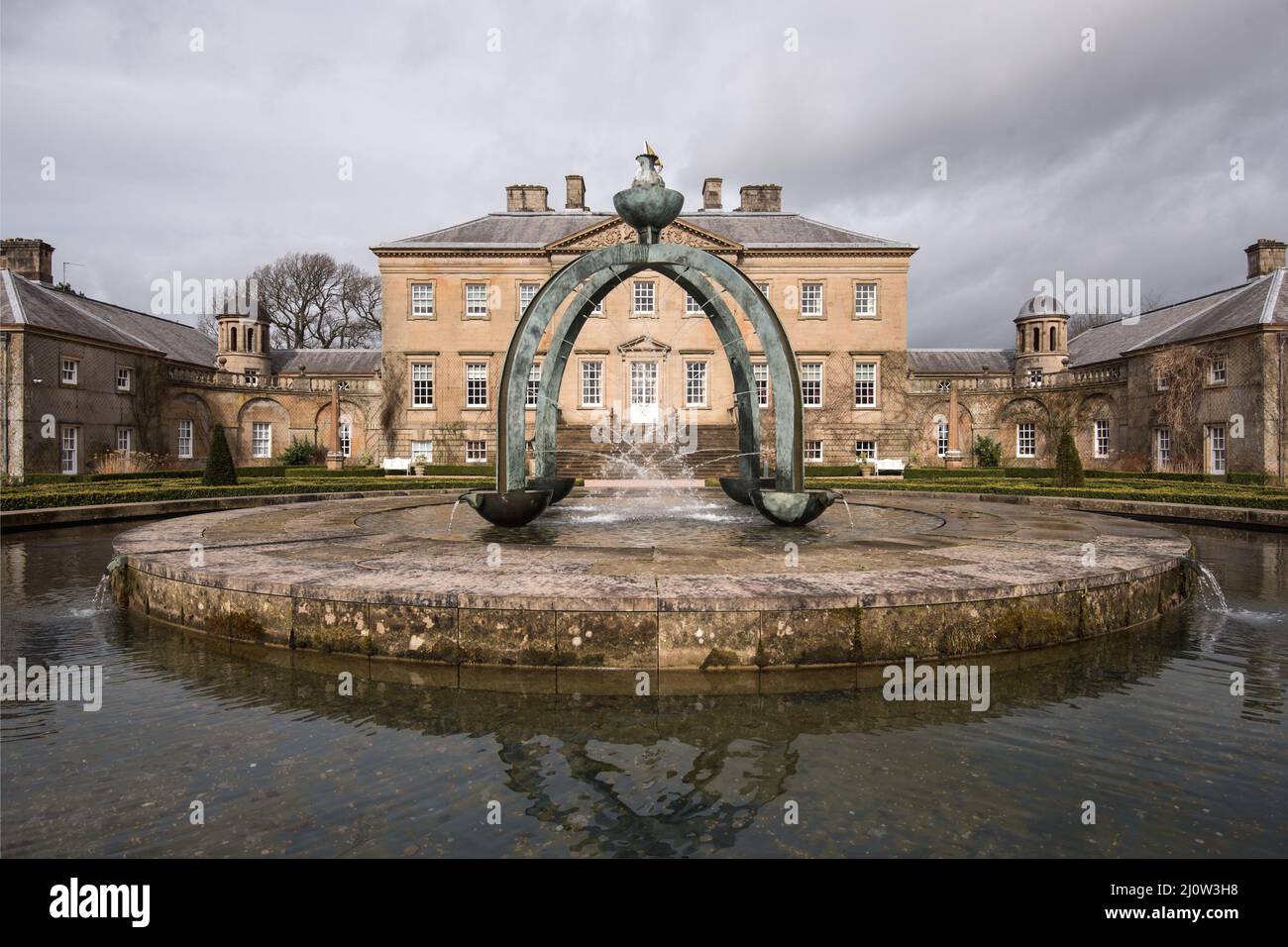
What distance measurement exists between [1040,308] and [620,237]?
97.1 feet

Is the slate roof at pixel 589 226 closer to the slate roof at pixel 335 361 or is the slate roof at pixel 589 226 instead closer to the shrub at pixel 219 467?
the slate roof at pixel 335 361

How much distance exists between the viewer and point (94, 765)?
3957mm

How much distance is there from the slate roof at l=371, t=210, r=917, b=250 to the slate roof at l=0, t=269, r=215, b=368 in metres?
13.3

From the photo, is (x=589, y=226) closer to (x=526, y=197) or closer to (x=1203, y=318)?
(x=526, y=197)

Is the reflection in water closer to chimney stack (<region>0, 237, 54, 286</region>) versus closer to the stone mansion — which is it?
the stone mansion

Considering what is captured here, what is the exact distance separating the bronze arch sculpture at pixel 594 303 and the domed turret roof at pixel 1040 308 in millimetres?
44436

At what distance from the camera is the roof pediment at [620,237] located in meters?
37.6

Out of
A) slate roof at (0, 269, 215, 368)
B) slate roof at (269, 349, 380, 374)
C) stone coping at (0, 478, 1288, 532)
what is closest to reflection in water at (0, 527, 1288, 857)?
stone coping at (0, 478, 1288, 532)

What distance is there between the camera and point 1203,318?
31.8m

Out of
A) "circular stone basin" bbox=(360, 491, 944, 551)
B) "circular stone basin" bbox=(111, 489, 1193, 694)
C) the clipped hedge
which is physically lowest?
"circular stone basin" bbox=(111, 489, 1193, 694)

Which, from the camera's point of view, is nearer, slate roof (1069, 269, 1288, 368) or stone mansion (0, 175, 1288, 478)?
slate roof (1069, 269, 1288, 368)

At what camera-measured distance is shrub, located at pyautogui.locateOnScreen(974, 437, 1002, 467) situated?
37.8 meters
